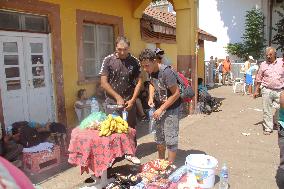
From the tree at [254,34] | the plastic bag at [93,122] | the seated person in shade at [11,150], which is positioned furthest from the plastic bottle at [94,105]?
the tree at [254,34]

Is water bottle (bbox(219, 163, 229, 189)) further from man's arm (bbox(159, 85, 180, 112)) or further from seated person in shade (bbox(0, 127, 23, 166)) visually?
seated person in shade (bbox(0, 127, 23, 166))

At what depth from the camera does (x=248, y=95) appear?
15734mm

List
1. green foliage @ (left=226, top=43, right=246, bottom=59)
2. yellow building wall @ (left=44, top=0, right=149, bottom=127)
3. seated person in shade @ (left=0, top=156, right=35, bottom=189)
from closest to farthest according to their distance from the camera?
seated person in shade @ (left=0, top=156, right=35, bottom=189)
yellow building wall @ (left=44, top=0, right=149, bottom=127)
green foliage @ (left=226, top=43, right=246, bottom=59)

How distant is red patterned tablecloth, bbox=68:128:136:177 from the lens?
4172 mm

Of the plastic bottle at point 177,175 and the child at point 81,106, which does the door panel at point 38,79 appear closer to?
the child at point 81,106

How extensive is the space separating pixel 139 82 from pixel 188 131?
3.26 meters

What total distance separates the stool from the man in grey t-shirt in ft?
6.52

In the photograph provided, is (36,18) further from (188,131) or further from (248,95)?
(248,95)

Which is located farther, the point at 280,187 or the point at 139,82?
the point at 139,82

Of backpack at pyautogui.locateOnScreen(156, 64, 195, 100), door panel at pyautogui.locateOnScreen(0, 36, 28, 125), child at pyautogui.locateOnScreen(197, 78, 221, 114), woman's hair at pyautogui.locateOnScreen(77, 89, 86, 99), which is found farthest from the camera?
child at pyautogui.locateOnScreen(197, 78, 221, 114)

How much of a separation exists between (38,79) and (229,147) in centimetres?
A: 455

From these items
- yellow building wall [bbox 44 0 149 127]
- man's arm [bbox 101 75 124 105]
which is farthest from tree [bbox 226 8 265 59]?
man's arm [bbox 101 75 124 105]

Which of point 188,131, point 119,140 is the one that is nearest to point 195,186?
point 119,140

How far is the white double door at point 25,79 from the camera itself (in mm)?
6539
